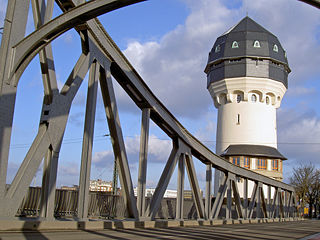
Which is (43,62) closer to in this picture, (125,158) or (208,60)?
(125,158)

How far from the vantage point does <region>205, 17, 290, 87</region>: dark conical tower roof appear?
57094 millimetres

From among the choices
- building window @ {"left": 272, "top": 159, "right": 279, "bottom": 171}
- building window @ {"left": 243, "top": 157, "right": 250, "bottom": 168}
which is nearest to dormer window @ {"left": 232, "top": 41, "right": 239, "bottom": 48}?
building window @ {"left": 243, "top": 157, "right": 250, "bottom": 168}

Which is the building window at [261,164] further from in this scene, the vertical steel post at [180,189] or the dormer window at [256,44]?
the vertical steel post at [180,189]

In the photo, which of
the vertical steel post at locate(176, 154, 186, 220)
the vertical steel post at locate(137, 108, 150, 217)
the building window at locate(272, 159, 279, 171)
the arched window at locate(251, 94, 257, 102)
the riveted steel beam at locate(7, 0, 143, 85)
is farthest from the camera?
the arched window at locate(251, 94, 257, 102)

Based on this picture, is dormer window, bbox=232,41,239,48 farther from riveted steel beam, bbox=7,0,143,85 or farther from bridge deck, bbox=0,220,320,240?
riveted steel beam, bbox=7,0,143,85

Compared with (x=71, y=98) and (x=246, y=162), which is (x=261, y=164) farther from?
(x=71, y=98)

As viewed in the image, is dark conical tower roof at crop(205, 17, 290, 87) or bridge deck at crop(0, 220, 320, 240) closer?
bridge deck at crop(0, 220, 320, 240)

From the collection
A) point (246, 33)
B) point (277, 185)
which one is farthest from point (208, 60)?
point (277, 185)

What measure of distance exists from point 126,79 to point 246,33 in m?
47.6

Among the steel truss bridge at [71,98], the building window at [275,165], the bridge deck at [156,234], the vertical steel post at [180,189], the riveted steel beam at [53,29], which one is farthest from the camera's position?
the building window at [275,165]

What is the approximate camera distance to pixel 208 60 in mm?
61969

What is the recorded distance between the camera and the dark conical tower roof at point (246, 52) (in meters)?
57.1

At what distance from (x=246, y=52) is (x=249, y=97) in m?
6.11

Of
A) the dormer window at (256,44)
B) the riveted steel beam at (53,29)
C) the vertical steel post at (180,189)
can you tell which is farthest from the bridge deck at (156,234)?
the dormer window at (256,44)
